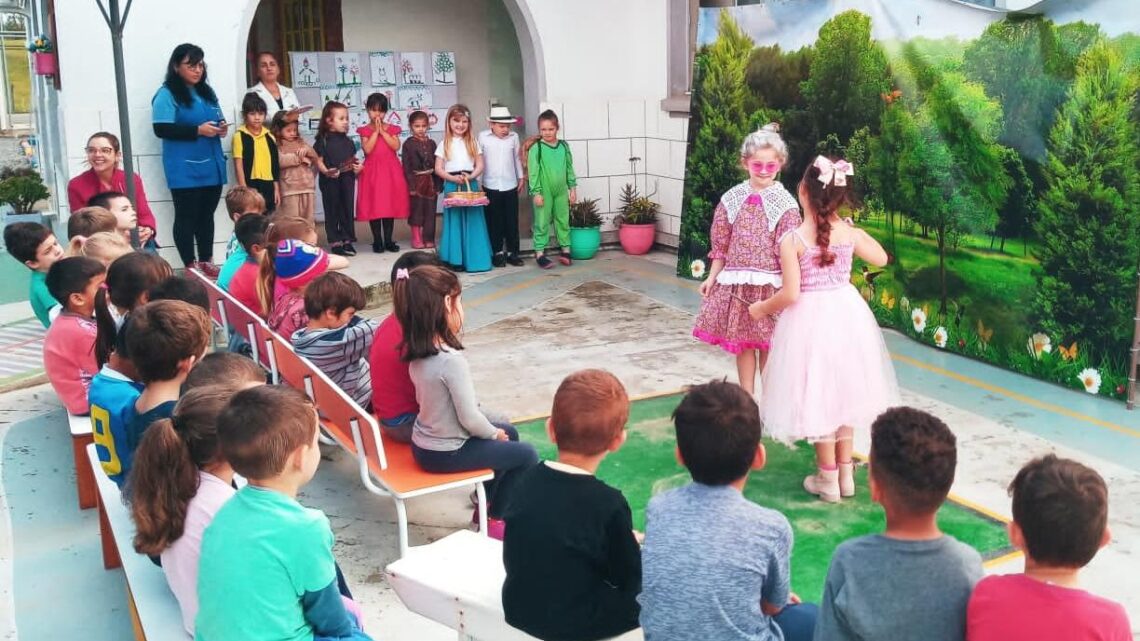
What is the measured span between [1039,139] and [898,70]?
124 cm

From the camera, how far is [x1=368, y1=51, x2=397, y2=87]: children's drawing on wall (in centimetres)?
1123

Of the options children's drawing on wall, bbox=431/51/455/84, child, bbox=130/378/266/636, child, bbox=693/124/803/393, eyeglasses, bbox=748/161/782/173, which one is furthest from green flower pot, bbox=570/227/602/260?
child, bbox=130/378/266/636

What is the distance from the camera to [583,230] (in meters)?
10.1

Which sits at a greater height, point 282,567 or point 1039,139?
point 1039,139

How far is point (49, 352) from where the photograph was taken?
4.59m

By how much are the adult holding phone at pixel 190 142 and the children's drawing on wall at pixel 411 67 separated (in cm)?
306

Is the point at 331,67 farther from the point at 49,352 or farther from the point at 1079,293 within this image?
the point at 1079,293

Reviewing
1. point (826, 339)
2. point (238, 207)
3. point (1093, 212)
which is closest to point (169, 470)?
point (826, 339)

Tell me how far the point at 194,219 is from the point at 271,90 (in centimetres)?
134

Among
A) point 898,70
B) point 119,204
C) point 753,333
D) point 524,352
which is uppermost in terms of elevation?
point 898,70

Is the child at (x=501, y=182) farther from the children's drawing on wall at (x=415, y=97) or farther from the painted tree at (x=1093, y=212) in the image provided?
the painted tree at (x=1093, y=212)

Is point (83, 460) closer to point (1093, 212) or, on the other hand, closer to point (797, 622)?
point (797, 622)

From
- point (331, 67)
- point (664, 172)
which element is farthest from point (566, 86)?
point (331, 67)

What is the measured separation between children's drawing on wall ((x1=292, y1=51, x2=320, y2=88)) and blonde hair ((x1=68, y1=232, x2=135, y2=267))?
238 inches
